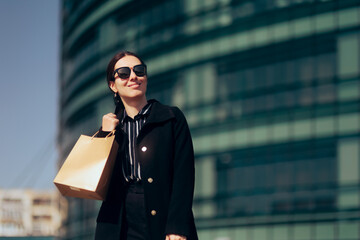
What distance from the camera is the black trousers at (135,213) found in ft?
15.5

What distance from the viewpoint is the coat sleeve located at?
4.60 m

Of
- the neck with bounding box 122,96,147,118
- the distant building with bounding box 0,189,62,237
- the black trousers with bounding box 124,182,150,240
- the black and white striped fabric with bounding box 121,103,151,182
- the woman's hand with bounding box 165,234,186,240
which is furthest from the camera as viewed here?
the distant building with bounding box 0,189,62,237

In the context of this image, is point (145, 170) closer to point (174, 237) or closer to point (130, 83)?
point (174, 237)

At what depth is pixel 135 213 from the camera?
15.6ft

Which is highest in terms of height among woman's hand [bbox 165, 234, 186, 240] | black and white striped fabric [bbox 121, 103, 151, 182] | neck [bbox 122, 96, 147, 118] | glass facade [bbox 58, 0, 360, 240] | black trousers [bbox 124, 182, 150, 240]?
glass facade [bbox 58, 0, 360, 240]

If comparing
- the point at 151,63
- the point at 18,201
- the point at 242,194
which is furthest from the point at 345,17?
the point at 18,201

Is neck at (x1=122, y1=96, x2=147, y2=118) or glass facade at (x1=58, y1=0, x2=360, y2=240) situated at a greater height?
glass facade at (x1=58, y1=0, x2=360, y2=240)

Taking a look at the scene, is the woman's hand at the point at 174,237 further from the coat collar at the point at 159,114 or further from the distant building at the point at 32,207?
the distant building at the point at 32,207

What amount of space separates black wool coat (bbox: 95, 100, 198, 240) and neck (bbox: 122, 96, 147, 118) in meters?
0.09

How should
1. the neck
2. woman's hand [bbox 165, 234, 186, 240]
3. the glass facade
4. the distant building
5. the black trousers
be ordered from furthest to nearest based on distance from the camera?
1. the distant building
2. the glass facade
3. the neck
4. the black trousers
5. woman's hand [bbox 165, 234, 186, 240]

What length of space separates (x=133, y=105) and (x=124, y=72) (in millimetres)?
239

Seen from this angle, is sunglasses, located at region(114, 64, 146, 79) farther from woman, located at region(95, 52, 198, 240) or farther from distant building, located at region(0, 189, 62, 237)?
distant building, located at region(0, 189, 62, 237)

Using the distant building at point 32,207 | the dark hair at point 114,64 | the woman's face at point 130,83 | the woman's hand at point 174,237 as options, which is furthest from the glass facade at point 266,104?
the distant building at point 32,207

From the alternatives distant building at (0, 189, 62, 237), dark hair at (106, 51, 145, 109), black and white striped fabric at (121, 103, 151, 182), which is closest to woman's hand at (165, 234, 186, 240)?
black and white striped fabric at (121, 103, 151, 182)
